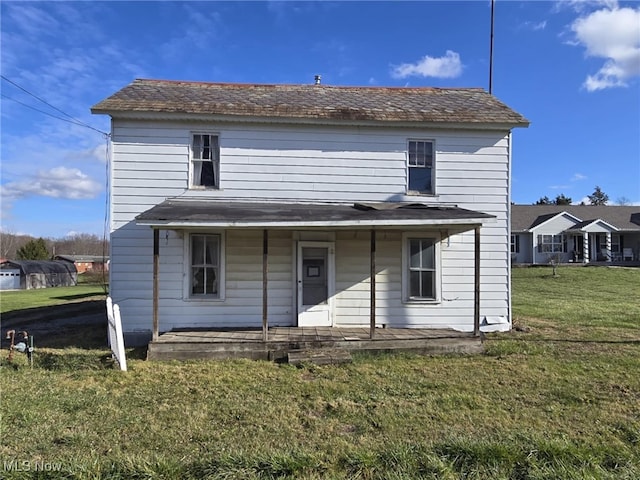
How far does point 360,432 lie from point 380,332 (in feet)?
15.3

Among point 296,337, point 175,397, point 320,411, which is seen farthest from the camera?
point 296,337

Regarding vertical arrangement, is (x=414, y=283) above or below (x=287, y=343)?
above

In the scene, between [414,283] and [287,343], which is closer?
[287,343]

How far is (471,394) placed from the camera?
19.2 ft

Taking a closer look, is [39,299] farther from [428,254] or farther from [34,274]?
[428,254]

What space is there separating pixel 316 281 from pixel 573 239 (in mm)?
32283

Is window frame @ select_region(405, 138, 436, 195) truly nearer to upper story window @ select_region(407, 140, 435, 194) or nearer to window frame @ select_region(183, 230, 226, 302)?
upper story window @ select_region(407, 140, 435, 194)

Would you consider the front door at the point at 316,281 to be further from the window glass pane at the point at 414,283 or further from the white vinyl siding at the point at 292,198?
the window glass pane at the point at 414,283

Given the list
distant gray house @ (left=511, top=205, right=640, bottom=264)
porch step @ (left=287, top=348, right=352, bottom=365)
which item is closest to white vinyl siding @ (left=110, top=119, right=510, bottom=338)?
porch step @ (left=287, top=348, right=352, bottom=365)

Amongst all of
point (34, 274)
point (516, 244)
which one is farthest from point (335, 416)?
point (34, 274)

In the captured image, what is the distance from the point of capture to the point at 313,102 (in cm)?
1062

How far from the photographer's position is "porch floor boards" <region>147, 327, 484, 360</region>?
7898mm

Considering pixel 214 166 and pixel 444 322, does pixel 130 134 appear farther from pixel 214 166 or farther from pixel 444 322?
pixel 444 322

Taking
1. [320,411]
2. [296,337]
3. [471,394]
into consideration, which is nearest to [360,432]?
[320,411]
